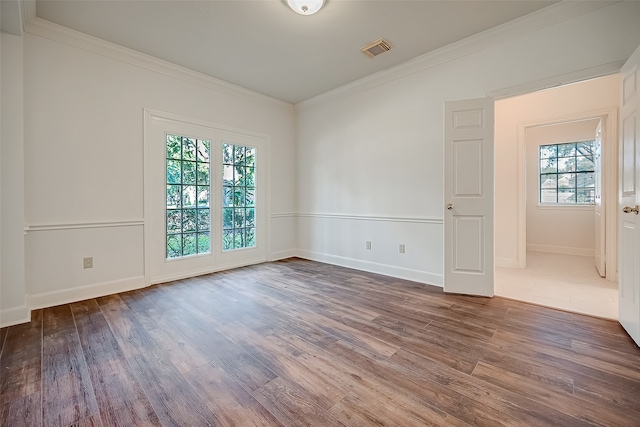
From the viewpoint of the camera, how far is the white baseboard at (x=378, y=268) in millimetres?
3467

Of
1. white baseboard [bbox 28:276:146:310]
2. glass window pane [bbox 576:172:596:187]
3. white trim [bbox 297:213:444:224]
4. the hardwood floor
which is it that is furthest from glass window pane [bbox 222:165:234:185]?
glass window pane [bbox 576:172:596:187]

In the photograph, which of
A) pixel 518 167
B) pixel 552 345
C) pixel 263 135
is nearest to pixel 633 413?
pixel 552 345

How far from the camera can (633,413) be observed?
1.37 meters

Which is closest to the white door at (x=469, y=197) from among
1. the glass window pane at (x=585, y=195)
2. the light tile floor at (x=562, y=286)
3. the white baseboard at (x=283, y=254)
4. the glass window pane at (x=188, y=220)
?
the light tile floor at (x=562, y=286)

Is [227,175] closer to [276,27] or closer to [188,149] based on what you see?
[188,149]

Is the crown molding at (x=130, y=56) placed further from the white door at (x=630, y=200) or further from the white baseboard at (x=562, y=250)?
the white baseboard at (x=562, y=250)

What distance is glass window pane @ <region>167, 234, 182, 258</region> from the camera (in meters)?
3.69

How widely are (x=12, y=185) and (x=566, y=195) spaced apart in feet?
26.5

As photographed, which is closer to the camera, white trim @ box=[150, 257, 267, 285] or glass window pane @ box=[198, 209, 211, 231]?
white trim @ box=[150, 257, 267, 285]

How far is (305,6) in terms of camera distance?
246 cm

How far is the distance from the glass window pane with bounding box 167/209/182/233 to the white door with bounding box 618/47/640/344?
452cm

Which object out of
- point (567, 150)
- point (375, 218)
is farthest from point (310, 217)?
point (567, 150)

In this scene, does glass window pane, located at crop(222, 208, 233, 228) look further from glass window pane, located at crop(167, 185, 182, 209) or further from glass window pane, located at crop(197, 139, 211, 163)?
glass window pane, located at crop(197, 139, 211, 163)

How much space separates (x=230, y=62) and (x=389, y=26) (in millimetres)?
1962
